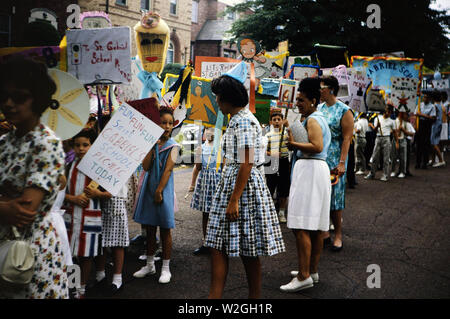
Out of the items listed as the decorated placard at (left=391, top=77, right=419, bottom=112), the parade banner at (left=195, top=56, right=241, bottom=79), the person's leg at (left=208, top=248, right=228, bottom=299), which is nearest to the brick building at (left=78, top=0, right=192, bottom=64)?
the decorated placard at (left=391, top=77, right=419, bottom=112)

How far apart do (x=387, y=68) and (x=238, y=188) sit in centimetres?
561

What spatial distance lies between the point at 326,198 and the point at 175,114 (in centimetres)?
180

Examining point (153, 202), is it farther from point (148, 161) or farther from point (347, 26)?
point (347, 26)

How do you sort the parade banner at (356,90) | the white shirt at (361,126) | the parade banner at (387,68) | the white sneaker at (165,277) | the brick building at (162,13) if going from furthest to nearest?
1. the brick building at (162,13)
2. the white shirt at (361,126)
3. the parade banner at (387,68)
4. the parade banner at (356,90)
5. the white sneaker at (165,277)

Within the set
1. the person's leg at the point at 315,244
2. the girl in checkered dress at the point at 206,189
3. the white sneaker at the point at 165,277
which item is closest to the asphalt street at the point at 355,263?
the white sneaker at the point at 165,277

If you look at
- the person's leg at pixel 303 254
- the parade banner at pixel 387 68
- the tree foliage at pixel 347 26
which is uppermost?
the tree foliage at pixel 347 26

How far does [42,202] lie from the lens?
74.8 inches

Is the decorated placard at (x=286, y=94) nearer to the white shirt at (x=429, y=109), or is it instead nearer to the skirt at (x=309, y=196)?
the skirt at (x=309, y=196)

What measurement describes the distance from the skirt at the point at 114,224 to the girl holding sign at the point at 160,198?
29cm

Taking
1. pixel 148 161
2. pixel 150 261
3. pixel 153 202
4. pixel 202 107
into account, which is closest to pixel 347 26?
pixel 202 107

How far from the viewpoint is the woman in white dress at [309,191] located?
11.7 ft

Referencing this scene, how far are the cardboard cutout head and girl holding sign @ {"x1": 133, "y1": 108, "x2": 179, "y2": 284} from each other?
47 centimetres
